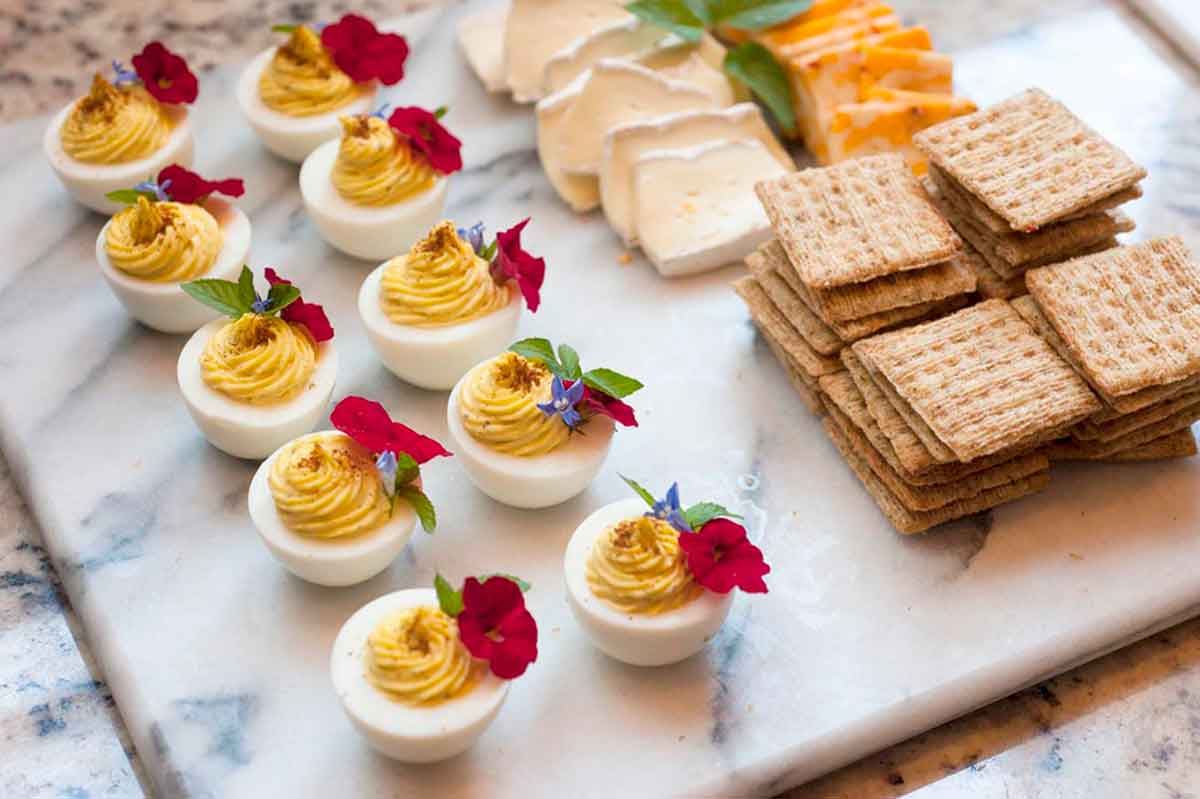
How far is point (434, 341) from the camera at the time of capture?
2.78 m

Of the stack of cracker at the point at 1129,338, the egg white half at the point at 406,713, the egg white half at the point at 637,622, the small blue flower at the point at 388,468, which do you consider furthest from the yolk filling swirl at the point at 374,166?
the stack of cracker at the point at 1129,338

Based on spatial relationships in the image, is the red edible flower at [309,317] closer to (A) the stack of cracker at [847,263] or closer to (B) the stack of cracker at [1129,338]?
(A) the stack of cracker at [847,263]

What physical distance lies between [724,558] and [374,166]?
120cm

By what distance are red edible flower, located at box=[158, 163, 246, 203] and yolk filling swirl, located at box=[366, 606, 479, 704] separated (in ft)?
3.82

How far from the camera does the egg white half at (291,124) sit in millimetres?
3305

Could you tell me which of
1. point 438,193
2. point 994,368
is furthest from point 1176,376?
point 438,193

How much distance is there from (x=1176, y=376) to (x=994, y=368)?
30 centimetres

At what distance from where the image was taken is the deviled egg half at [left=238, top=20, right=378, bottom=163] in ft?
10.9

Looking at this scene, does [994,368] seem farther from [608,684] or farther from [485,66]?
[485,66]

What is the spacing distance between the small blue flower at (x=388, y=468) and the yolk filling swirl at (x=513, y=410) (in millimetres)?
182

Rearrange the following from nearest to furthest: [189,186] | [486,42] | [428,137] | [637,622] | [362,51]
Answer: [637,622] < [189,186] < [428,137] < [362,51] < [486,42]

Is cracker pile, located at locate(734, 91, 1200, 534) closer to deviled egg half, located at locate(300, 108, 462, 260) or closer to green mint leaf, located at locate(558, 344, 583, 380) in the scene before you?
green mint leaf, located at locate(558, 344, 583, 380)

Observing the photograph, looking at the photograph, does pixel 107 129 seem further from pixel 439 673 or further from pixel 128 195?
pixel 439 673

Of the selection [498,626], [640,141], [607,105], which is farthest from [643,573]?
[607,105]
